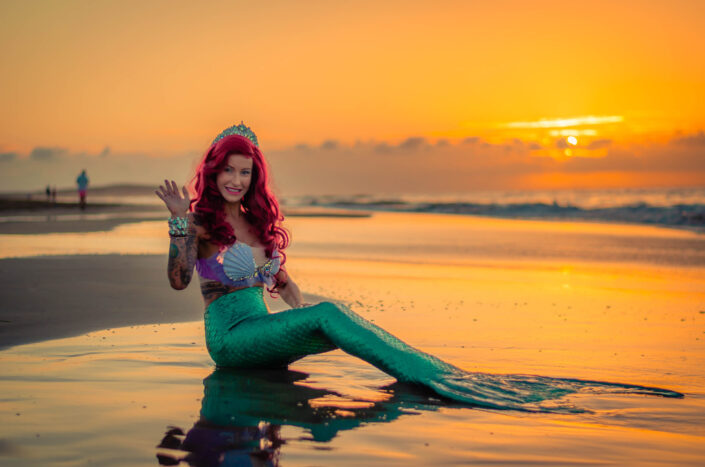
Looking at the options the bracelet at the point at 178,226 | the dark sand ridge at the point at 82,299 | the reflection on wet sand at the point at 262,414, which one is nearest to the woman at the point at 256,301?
the bracelet at the point at 178,226

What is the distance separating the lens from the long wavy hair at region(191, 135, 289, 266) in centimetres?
483

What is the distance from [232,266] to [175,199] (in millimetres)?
649

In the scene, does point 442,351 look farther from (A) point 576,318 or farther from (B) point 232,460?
(B) point 232,460

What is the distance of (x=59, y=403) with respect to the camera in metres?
4.05

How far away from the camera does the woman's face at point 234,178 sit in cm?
496

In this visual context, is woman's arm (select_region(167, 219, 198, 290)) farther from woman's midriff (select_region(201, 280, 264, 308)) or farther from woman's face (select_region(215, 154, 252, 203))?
woman's face (select_region(215, 154, 252, 203))

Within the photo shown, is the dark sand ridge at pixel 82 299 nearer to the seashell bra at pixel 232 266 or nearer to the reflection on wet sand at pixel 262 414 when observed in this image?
the seashell bra at pixel 232 266

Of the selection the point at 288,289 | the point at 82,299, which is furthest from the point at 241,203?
the point at 82,299

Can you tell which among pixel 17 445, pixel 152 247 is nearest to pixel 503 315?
pixel 17 445

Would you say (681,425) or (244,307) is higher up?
(244,307)

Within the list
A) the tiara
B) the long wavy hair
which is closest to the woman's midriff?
the long wavy hair

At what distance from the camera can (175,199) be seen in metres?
4.48

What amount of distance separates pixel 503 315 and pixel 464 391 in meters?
3.36

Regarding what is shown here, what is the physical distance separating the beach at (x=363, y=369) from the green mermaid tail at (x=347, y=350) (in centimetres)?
12
